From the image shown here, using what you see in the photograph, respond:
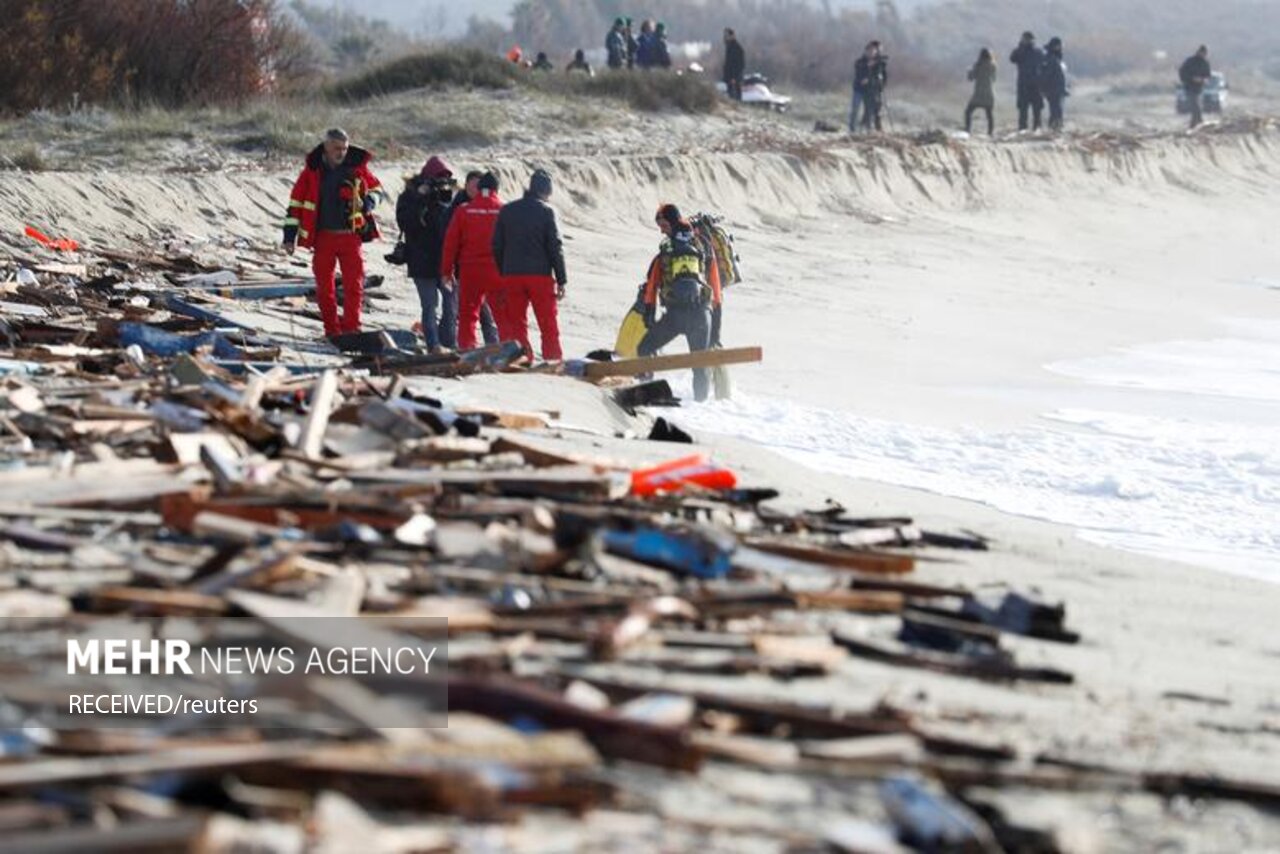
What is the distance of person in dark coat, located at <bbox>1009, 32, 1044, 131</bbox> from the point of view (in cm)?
4200

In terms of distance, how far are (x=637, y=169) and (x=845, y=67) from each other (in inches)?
1329

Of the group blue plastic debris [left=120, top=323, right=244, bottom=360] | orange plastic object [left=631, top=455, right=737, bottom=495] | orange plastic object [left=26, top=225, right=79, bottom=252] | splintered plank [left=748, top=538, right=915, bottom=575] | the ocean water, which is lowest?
the ocean water

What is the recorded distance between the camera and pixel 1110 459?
53.5ft

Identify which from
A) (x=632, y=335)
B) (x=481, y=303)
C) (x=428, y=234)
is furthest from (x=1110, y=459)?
(x=428, y=234)

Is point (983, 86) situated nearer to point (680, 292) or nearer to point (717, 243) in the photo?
point (717, 243)

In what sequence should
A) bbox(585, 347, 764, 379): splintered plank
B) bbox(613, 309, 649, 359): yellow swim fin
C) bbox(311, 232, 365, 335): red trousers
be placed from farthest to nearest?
1. bbox(613, 309, 649, 359): yellow swim fin
2. bbox(311, 232, 365, 335): red trousers
3. bbox(585, 347, 764, 379): splintered plank

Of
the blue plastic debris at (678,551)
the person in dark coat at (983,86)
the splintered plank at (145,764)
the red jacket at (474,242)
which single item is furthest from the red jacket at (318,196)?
the person in dark coat at (983,86)

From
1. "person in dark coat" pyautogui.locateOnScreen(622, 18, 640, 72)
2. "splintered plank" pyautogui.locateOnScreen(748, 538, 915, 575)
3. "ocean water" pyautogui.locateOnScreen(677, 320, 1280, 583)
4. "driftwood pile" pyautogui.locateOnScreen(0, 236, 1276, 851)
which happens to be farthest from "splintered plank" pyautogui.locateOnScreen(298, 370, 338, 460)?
"person in dark coat" pyautogui.locateOnScreen(622, 18, 640, 72)

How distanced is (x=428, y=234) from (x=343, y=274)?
0.83 meters

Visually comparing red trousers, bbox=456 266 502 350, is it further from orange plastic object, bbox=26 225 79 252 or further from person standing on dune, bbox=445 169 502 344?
orange plastic object, bbox=26 225 79 252

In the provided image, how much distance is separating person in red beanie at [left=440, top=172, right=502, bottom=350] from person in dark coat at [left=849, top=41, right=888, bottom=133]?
2381 cm

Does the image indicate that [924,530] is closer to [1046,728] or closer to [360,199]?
[1046,728]

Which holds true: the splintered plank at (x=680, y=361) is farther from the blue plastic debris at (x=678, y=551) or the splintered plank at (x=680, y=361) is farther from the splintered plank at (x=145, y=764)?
the splintered plank at (x=145, y=764)

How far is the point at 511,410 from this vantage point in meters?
12.8
